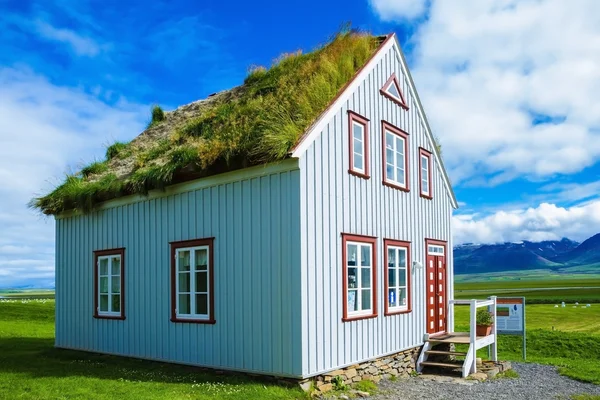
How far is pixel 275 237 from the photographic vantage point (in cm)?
1157

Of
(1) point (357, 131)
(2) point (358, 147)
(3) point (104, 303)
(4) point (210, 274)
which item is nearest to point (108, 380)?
(4) point (210, 274)

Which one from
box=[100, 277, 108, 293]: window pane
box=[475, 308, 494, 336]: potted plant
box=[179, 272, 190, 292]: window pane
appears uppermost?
box=[179, 272, 190, 292]: window pane

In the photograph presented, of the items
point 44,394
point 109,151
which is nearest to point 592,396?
point 44,394

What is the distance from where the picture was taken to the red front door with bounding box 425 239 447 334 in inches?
661

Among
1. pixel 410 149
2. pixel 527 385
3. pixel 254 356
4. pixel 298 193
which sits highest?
pixel 410 149

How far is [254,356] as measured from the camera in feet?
38.8

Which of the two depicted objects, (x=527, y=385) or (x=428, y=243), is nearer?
(x=527, y=385)

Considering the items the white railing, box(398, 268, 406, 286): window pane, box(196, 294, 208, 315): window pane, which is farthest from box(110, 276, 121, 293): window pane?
the white railing

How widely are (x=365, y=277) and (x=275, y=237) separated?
2.88 meters

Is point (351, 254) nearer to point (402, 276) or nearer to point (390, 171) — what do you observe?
point (402, 276)

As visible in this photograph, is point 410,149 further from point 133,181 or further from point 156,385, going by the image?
point 156,385

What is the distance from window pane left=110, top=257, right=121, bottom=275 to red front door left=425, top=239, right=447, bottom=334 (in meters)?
8.59

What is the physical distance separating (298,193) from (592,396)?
7986mm

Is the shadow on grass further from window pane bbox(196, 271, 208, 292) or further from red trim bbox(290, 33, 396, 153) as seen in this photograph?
red trim bbox(290, 33, 396, 153)
